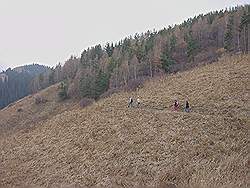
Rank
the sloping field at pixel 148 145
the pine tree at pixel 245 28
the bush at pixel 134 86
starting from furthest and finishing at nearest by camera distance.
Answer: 1. the pine tree at pixel 245 28
2. the bush at pixel 134 86
3. the sloping field at pixel 148 145

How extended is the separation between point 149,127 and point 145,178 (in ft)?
33.6

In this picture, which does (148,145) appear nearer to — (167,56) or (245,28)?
(167,56)

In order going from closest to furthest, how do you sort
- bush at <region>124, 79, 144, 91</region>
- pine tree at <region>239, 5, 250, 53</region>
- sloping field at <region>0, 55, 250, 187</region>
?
sloping field at <region>0, 55, 250, 187</region> → bush at <region>124, 79, 144, 91</region> → pine tree at <region>239, 5, 250, 53</region>

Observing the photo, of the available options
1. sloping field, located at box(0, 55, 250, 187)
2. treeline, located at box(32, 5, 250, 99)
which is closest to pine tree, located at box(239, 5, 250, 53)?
treeline, located at box(32, 5, 250, 99)

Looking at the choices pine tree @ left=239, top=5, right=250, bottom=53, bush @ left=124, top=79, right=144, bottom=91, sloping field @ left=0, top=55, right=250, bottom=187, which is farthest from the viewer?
pine tree @ left=239, top=5, right=250, bottom=53

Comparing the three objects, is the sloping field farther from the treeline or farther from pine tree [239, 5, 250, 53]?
pine tree [239, 5, 250, 53]

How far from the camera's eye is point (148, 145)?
2588cm

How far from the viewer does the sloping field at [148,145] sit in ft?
65.3

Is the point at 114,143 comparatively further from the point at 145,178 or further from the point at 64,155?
the point at 145,178

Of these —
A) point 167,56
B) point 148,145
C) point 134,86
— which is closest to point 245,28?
point 167,56

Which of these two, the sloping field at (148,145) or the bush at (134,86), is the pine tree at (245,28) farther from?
the sloping field at (148,145)

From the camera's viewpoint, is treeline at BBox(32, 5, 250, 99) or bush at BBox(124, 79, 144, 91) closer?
bush at BBox(124, 79, 144, 91)

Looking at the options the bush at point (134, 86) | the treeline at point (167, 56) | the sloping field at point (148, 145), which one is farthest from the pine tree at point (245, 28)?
the sloping field at point (148, 145)

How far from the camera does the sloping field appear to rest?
1991cm
